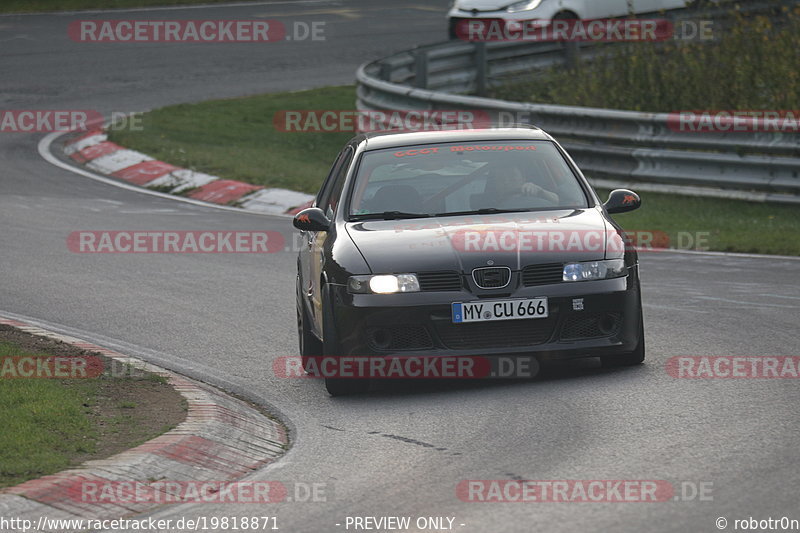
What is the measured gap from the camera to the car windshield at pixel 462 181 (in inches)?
368

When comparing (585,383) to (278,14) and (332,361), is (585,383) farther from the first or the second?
(278,14)

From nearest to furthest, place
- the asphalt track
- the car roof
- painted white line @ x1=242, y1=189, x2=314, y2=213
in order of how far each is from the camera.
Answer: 1. the asphalt track
2. the car roof
3. painted white line @ x1=242, y1=189, x2=314, y2=213

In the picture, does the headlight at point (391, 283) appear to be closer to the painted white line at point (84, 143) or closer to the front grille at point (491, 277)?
the front grille at point (491, 277)

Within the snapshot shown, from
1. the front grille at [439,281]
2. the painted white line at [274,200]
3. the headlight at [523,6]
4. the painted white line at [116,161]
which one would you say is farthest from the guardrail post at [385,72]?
the front grille at [439,281]

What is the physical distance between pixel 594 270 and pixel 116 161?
1380 cm

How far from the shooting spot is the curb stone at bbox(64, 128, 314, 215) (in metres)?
18.5

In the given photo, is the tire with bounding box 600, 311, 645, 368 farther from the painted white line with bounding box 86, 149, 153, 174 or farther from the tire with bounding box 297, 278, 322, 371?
the painted white line with bounding box 86, 149, 153, 174

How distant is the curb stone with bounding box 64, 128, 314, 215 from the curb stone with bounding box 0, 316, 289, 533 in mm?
9721

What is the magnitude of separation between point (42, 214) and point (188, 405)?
9.55 metres

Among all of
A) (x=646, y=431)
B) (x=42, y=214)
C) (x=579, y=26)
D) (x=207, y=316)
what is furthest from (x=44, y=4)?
(x=646, y=431)

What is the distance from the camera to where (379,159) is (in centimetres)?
978

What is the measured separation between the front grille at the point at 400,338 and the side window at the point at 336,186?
4.44ft

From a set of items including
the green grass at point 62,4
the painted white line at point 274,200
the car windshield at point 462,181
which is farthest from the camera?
the green grass at point 62,4

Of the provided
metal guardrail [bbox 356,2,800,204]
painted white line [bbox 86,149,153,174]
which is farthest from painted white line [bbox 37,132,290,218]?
metal guardrail [bbox 356,2,800,204]
